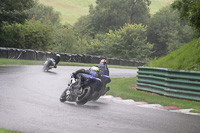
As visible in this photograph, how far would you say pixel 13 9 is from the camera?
39.0 meters

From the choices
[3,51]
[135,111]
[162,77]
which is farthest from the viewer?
[3,51]

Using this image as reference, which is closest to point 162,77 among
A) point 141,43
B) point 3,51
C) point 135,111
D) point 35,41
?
point 135,111

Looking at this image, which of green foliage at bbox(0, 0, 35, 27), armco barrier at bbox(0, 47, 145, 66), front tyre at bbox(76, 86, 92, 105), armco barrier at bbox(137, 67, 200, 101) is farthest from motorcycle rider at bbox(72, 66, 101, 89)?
green foliage at bbox(0, 0, 35, 27)

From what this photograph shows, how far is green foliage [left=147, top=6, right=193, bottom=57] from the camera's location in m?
81.3

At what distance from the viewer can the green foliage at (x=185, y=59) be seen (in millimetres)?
17509

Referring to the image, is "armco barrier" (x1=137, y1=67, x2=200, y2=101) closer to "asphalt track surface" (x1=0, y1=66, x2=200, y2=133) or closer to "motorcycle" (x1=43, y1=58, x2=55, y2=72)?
"asphalt track surface" (x1=0, y1=66, x2=200, y2=133)

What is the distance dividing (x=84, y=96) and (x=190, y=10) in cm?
776

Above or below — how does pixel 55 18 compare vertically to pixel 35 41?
above

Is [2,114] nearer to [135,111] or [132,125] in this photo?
[132,125]

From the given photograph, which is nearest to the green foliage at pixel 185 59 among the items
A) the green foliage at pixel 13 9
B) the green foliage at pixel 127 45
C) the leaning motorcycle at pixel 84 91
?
the leaning motorcycle at pixel 84 91

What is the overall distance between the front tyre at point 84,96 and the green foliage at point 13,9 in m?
27.1

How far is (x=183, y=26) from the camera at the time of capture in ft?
279

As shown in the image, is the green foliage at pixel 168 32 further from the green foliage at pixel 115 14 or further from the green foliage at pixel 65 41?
the green foliage at pixel 65 41

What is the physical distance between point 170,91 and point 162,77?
892 millimetres
